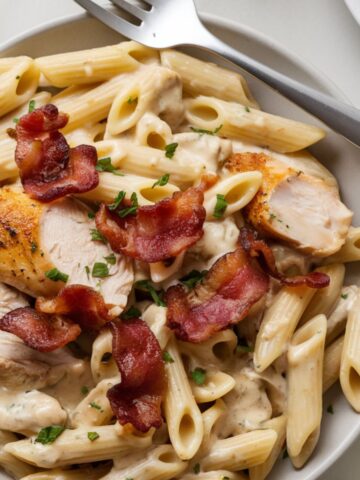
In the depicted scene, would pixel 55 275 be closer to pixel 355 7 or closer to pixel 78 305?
pixel 78 305

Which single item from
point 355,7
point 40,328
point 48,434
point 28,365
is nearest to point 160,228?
point 40,328

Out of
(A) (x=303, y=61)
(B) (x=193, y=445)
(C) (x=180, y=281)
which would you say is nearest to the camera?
(B) (x=193, y=445)

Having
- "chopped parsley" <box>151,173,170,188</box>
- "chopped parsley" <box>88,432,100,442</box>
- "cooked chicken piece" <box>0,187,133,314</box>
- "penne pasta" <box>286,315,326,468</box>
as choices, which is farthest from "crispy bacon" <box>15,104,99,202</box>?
"penne pasta" <box>286,315,326,468</box>

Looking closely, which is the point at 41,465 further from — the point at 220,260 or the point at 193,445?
the point at 220,260

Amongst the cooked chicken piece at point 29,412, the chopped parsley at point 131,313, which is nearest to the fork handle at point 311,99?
the chopped parsley at point 131,313

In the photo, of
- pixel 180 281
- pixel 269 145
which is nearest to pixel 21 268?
pixel 180 281

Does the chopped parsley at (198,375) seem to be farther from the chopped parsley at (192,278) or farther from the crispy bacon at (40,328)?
the crispy bacon at (40,328)

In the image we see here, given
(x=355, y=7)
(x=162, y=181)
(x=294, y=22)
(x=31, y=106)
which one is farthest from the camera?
(x=294, y=22)
